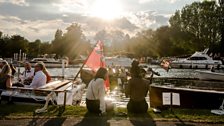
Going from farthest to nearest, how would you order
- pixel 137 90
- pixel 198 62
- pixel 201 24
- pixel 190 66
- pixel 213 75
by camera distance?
pixel 201 24 < pixel 190 66 < pixel 198 62 < pixel 213 75 < pixel 137 90

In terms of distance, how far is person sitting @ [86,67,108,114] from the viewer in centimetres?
1268

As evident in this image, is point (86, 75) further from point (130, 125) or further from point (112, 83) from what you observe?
point (130, 125)

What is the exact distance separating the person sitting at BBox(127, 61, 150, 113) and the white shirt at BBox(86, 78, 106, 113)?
1057 millimetres

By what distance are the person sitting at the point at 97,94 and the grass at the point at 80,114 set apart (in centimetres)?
40

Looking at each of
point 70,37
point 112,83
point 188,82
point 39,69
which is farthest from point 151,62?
point 39,69

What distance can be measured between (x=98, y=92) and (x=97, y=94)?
0.28 ft

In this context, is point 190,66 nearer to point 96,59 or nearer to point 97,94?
point 96,59

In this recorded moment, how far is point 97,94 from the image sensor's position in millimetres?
12750

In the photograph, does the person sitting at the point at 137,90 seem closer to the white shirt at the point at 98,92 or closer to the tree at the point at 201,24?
the white shirt at the point at 98,92

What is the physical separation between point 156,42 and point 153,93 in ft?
386

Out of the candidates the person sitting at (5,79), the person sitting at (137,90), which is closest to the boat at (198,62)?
the person sitting at (5,79)

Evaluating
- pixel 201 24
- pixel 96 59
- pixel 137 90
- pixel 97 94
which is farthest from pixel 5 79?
pixel 201 24

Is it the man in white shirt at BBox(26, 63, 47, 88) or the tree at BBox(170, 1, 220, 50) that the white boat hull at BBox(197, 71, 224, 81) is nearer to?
the man in white shirt at BBox(26, 63, 47, 88)

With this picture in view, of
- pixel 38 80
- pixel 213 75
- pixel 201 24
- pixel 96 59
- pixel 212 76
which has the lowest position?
pixel 212 76
